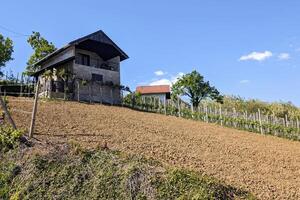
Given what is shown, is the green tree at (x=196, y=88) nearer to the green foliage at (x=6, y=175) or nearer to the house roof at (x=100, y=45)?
the house roof at (x=100, y=45)

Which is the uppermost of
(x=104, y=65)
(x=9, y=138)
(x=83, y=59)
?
(x=83, y=59)

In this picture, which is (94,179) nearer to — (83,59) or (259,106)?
(83,59)

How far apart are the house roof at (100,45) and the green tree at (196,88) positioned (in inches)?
596

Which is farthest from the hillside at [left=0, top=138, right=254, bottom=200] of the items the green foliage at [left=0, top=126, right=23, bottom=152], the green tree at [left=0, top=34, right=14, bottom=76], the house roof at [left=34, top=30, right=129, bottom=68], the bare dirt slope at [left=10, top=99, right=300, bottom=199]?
the green tree at [left=0, top=34, right=14, bottom=76]

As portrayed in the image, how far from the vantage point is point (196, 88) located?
4875 centimetres

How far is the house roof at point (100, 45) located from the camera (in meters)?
32.4

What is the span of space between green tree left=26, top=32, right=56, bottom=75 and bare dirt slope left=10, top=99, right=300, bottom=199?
19.7 metres

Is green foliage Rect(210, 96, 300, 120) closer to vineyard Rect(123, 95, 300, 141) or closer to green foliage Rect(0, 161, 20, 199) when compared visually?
vineyard Rect(123, 95, 300, 141)

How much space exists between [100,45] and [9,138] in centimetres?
2186

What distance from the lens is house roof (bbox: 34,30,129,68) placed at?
32438 mm

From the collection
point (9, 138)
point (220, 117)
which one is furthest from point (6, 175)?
point (220, 117)

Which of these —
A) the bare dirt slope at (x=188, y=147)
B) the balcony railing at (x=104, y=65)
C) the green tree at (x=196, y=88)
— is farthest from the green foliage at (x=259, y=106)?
the bare dirt slope at (x=188, y=147)

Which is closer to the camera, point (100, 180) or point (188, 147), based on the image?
point (100, 180)

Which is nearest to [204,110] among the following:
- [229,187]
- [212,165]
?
[212,165]
